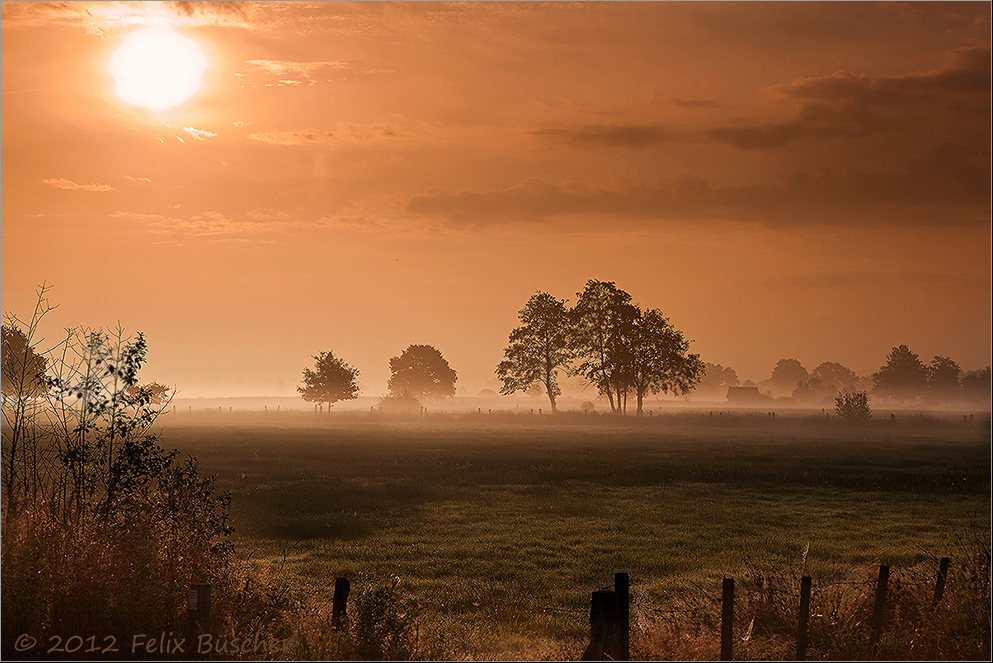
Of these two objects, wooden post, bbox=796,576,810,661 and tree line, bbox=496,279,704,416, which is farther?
tree line, bbox=496,279,704,416

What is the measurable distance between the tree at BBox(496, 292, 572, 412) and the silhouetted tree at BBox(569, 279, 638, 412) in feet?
6.18

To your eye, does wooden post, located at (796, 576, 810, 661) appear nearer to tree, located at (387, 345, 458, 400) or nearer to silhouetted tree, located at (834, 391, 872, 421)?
silhouetted tree, located at (834, 391, 872, 421)

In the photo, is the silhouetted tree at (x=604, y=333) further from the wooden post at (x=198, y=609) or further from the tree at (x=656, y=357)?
the wooden post at (x=198, y=609)

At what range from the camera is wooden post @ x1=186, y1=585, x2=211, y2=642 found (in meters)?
10.4

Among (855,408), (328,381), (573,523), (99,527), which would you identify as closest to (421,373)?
(328,381)

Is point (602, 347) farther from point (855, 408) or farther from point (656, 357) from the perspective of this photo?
point (855, 408)

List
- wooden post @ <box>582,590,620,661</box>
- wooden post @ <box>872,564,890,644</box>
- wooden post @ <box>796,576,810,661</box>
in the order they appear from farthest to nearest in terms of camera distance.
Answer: wooden post @ <box>872,564,890,644</box>
wooden post @ <box>796,576,810,661</box>
wooden post @ <box>582,590,620,661</box>

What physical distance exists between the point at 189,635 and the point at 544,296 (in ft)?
316

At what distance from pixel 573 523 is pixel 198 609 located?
16.7m

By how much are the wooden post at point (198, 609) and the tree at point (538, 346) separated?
309ft

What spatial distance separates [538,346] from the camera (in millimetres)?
106500

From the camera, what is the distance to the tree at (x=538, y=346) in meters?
105

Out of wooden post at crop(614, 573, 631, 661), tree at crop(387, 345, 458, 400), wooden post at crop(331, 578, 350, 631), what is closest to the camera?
wooden post at crop(614, 573, 631, 661)

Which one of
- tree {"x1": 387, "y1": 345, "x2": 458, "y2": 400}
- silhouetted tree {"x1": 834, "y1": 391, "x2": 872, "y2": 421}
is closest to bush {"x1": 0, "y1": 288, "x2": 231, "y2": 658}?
silhouetted tree {"x1": 834, "y1": 391, "x2": 872, "y2": 421}
